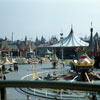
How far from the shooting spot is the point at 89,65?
1409 centimetres

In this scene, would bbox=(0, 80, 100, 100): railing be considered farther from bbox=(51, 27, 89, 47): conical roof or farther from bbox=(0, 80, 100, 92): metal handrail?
bbox=(51, 27, 89, 47): conical roof

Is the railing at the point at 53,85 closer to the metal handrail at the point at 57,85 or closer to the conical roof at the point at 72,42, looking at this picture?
the metal handrail at the point at 57,85

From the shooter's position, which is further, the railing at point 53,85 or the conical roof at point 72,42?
the conical roof at point 72,42

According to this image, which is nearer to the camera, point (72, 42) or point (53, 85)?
point (53, 85)

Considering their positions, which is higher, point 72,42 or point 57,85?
point 72,42

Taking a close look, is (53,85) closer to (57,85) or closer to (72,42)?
(57,85)

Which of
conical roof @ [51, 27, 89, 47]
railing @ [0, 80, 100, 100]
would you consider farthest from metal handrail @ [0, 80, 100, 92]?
conical roof @ [51, 27, 89, 47]

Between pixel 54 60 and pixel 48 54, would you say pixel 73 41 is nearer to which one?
pixel 48 54

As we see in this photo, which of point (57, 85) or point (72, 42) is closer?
point (57, 85)

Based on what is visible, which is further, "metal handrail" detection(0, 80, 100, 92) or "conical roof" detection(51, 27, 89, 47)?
"conical roof" detection(51, 27, 89, 47)

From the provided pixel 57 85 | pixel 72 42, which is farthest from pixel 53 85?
pixel 72 42

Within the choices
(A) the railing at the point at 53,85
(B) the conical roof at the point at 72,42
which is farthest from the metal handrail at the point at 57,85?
(B) the conical roof at the point at 72,42

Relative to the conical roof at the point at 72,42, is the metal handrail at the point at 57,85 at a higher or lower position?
lower

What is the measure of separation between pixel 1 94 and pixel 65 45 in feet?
138
